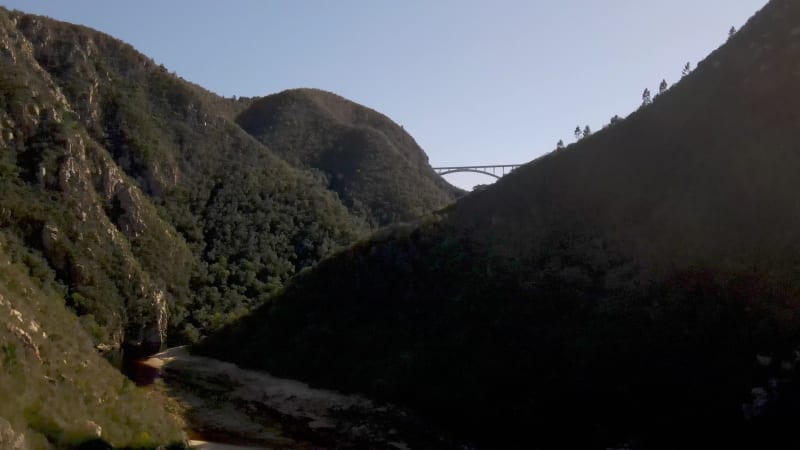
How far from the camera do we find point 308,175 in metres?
Result: 104

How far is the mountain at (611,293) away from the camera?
26.3 m

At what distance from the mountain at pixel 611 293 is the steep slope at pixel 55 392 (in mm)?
17112

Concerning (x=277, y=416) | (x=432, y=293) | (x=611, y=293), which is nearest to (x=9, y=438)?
(x=277, y=416)

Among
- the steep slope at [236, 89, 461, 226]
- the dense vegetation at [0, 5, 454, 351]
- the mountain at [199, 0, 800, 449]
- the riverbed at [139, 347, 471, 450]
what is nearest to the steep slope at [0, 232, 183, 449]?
the riverbed at [139, 347, 471, 450]

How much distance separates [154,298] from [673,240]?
150 feet

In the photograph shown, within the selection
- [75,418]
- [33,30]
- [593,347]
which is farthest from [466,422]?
[33,30]

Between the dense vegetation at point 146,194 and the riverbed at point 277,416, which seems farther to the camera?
the dense vegetation at point 146,194

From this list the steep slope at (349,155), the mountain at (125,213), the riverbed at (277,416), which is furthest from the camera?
the steep slope at (349,155)

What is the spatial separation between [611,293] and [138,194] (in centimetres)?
5185

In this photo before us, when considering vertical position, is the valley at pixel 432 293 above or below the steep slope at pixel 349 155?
below

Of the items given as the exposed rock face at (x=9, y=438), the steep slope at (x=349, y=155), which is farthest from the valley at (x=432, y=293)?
the steep slope at (x=349, y=155)

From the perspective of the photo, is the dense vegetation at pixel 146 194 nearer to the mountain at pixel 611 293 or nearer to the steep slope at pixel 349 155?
the steep slope at pixel 349 155

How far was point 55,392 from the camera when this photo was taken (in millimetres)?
16406

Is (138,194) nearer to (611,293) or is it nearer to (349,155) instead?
(349,155)
